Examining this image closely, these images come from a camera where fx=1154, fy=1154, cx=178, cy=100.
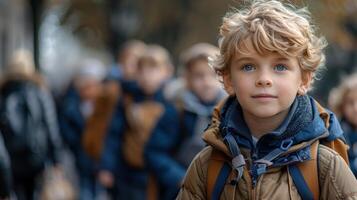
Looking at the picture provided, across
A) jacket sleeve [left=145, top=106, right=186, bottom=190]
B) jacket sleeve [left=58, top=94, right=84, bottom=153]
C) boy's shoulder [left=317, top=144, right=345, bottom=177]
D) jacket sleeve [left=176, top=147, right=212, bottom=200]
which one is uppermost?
boy's shoulder [left=317, top=144, right=345, bottom=177]

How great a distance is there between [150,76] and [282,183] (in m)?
6.26

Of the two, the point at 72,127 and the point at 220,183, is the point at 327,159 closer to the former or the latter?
the point at 220,183

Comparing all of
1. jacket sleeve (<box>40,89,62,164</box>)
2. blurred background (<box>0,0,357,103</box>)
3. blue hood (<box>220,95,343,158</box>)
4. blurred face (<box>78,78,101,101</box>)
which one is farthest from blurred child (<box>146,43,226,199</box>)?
blurred background (<box>0,0,357,103</box>)

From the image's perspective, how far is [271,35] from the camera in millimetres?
4480

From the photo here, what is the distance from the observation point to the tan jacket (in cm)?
443

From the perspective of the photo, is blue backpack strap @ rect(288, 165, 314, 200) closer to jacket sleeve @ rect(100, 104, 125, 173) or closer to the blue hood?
the blue hood

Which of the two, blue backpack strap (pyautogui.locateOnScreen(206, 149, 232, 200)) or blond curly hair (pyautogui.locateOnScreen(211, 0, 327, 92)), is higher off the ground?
blond curly hair (pyautogui.locateOnScreen(211, 0, 327, 92))

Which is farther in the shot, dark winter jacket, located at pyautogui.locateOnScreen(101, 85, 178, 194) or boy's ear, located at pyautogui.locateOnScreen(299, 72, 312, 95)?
dark winter jacket, located at pyautogui.locateOnScreen(101, 85, 178, 194)

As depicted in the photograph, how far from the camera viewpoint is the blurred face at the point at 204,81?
843 centimetres

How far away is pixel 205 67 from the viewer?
8445mm

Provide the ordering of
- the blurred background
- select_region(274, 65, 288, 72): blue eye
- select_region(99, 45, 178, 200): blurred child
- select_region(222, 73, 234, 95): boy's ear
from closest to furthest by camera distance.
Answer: select_region(274, 65, 288, 72): blue eye, select_region(222, 73, 234, 95): boy's ear, select_region(99, 45, 178, 200): blurred child, the blurred background

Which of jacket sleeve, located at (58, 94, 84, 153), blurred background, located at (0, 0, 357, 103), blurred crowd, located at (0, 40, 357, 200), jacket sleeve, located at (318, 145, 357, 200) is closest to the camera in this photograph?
jacket sleeve, located at (318, 145, 357, 200)

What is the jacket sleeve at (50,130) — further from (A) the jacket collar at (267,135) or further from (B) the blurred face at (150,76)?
(A) the jacket collar at (267,135)

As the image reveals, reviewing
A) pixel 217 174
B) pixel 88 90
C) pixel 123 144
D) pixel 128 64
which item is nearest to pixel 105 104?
pixel 128 64
